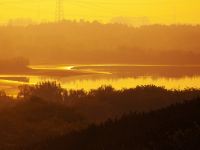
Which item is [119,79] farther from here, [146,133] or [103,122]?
[146,133]

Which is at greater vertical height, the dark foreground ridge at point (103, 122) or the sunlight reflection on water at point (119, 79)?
the dark foreground ridge at point (103, 122)

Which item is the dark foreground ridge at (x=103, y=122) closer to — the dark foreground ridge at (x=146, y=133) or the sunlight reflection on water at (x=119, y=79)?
the dark foreground ridge at (x=146, y=133)

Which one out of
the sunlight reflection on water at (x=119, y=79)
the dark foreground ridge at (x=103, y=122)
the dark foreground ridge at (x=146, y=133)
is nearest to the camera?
the dark foreground ridge at (x=146, y=133)

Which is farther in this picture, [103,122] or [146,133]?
[103,122]

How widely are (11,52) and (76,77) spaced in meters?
31.8

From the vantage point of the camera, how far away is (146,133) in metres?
10.8

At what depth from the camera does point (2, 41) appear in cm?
11725

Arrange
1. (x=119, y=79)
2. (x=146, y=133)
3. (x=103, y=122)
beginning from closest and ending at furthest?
1. (x=146, y=133)
2. (x=103, y=122)
3. (x=119, y=79)

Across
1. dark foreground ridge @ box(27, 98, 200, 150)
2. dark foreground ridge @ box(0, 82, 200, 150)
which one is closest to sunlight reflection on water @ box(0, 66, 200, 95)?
dark foreground ridge @ box(0, 82, 200, 150)

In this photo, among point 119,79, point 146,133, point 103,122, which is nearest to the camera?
point 146,133

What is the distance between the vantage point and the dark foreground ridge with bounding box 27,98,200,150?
9555mm

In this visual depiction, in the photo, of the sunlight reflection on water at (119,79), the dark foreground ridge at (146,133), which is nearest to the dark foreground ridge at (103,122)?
the dark foreground ridge at (146,133)

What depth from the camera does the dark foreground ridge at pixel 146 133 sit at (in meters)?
9.55

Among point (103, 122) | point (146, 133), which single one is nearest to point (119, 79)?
point (103, 122)
